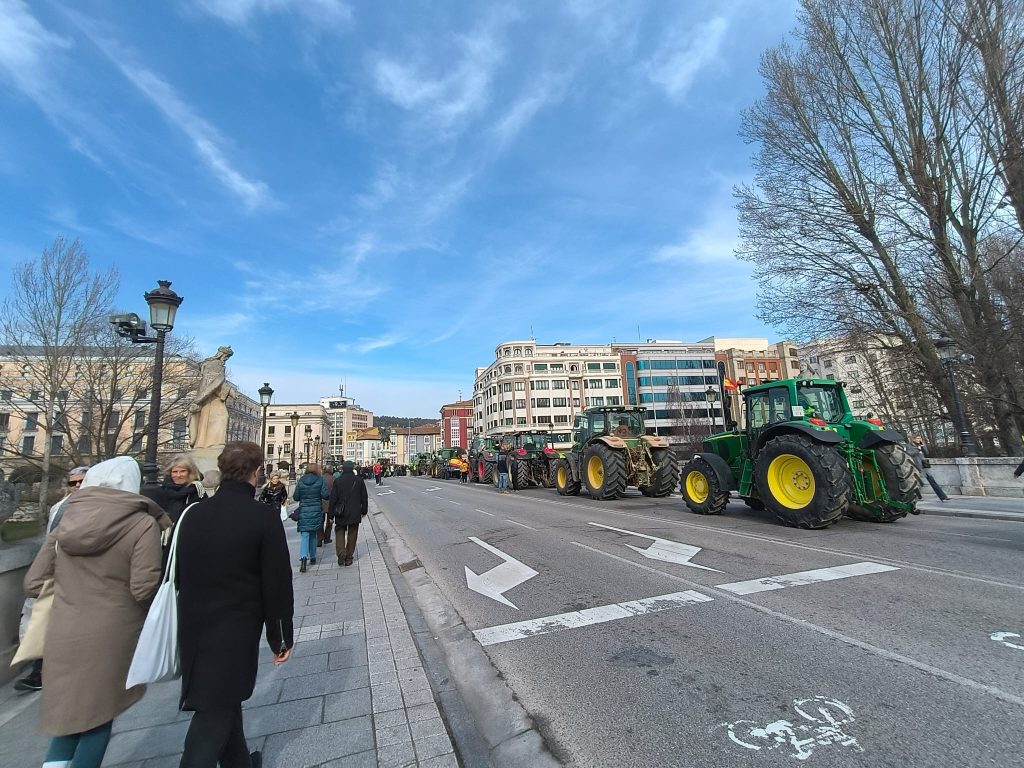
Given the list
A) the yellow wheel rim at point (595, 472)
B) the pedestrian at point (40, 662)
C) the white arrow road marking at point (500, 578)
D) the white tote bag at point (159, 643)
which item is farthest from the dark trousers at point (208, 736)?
the yellow wheel rim at point (595, 472)

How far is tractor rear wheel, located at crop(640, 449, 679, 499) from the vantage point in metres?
15.5

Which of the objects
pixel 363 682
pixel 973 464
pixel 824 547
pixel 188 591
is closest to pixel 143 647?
pixel 188 591

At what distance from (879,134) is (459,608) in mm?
21852

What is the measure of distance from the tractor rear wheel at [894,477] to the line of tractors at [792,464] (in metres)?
0.02

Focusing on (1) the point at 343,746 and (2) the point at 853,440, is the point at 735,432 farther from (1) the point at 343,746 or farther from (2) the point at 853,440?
(1) the point at 343,746

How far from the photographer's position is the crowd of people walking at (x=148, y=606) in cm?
215

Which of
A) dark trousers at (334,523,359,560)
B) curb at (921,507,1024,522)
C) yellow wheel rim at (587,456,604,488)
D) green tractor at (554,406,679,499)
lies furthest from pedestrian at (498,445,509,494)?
curb at (921,507,1024,522)

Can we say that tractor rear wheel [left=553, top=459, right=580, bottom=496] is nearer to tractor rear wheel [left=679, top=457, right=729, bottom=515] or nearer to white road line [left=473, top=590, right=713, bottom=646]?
tractor rear wheel [left=679, top=457, right=729, bottom=515]

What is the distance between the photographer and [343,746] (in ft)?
9.20

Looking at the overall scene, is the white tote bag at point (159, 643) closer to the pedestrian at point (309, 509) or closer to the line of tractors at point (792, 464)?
the pedestrian at point (309, 509)

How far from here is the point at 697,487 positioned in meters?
11.6

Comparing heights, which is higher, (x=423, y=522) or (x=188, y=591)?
(x=188, y=591)

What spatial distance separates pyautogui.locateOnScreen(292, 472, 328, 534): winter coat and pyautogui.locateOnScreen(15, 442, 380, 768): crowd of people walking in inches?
233

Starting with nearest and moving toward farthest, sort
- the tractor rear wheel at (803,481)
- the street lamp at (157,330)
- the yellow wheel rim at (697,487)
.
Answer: the street lamp at (157,330), the tractor rear wheel at (803,481), the yellow wheel rim at (697,487)
